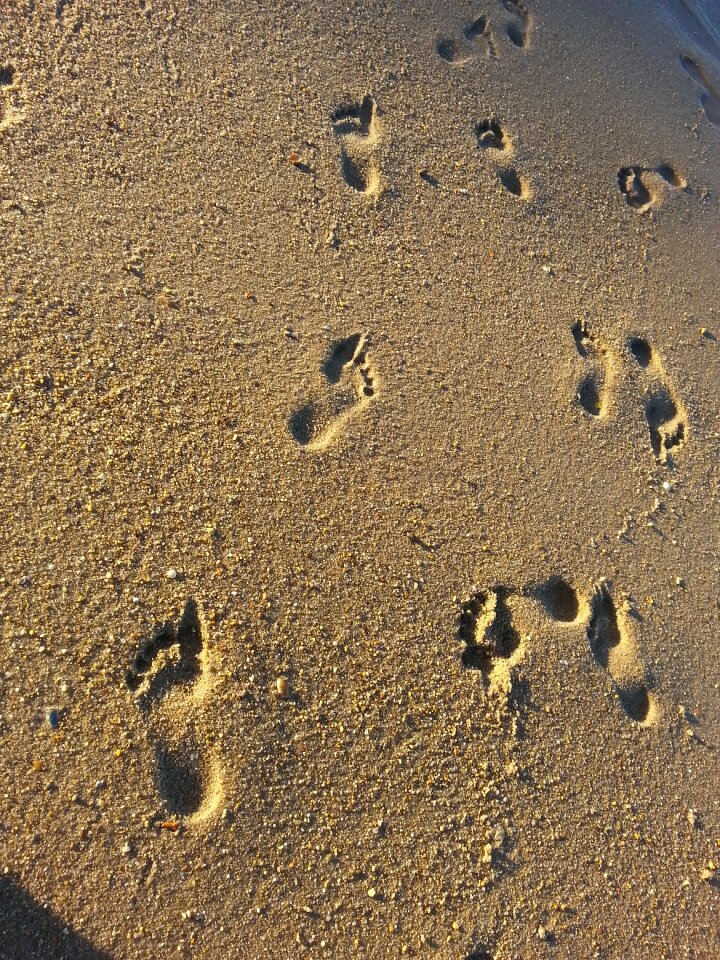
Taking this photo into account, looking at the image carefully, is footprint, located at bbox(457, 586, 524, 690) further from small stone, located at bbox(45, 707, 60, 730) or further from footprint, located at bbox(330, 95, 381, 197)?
footprint, located at bbox(330, 95, 381, 197)

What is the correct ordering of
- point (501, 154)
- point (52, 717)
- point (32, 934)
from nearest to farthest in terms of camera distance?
point (32, 934) → point (52, 717) → point (501, 154)

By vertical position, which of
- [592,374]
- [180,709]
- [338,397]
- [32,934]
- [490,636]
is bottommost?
[32,934]

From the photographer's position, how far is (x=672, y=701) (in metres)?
2.24

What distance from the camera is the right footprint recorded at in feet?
8.87

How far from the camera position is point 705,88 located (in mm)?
3336

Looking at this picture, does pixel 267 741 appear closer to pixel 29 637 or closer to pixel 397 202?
pixel 29 637

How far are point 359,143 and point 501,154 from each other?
2.02 feet

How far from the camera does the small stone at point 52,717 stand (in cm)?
181

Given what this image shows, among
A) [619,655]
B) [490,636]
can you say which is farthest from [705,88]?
[490,636]

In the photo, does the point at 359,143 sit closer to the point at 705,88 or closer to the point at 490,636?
the point at 490,636

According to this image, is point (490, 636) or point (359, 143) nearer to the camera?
point (490, 636)

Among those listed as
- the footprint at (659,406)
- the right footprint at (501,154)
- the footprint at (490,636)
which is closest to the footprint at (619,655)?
the footprint at (490,636)

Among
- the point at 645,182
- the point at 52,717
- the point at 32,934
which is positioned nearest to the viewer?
the point at 32,934

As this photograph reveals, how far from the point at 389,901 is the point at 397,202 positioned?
7.71 ft
